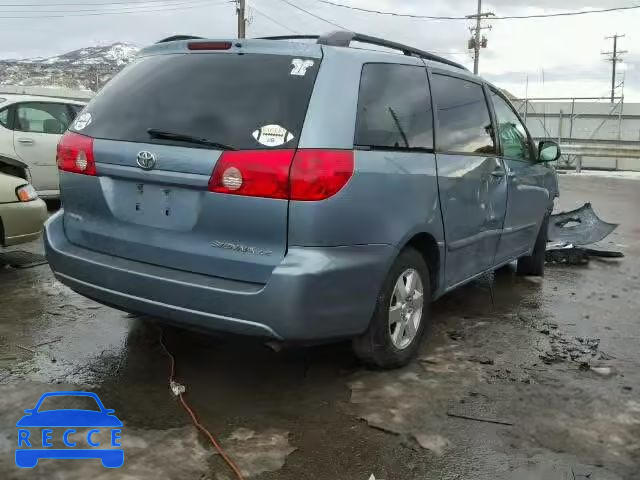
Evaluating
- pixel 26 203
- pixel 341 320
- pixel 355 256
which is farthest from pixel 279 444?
pixel 26 203

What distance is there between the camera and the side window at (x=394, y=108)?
3273 millimetres

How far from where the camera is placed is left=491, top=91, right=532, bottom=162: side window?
16.4 feet

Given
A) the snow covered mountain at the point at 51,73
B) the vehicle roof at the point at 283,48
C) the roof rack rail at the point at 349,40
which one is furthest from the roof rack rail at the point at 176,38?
the snow covered mountain at the point at 51,73

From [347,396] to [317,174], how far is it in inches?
47.6

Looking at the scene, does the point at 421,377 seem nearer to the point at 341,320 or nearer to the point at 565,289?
the point at 341,320

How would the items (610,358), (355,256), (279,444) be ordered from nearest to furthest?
(279,444), (355,256), (610,358)

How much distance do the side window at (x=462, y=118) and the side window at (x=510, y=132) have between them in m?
0.25

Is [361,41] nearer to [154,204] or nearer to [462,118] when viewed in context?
[462,118]

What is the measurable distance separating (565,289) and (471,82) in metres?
2.33

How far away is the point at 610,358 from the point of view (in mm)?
4121

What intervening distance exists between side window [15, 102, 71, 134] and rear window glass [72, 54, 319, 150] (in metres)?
5.99

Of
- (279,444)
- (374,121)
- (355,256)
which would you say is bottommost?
(279,444)

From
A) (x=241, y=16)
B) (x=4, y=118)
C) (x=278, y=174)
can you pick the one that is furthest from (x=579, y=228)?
(x=241, y=16)

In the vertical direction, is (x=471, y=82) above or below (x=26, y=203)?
above
